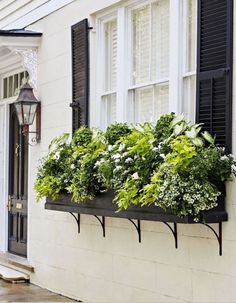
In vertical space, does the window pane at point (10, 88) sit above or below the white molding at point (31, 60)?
below

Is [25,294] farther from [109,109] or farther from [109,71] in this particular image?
[109,71]

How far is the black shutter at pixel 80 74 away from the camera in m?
7.84

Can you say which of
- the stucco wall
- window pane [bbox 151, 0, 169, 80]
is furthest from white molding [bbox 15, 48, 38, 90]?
window pane [bbox 151, 0, 169, 80]

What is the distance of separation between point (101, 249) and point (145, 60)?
203 cm

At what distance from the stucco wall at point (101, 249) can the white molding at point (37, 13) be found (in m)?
0.09

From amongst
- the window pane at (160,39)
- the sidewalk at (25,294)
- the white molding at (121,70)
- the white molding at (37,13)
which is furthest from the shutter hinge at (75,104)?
the sidewalk at (25,294)

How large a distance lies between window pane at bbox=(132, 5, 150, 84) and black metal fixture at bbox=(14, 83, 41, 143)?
2084 millimetres

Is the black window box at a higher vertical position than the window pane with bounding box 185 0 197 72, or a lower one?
lower

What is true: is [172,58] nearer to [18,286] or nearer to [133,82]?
[133,82]

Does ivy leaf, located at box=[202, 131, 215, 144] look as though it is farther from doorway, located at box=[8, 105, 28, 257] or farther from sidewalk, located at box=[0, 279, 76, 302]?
doorway, located at box=[8, 105, 28, 257]

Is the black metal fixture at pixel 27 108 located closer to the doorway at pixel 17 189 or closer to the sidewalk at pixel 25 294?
the doorway at pixel 17 189

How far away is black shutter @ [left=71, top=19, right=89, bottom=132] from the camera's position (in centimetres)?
784

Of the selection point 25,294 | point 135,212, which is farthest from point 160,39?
point 25,294

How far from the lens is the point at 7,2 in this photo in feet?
33.1
